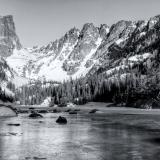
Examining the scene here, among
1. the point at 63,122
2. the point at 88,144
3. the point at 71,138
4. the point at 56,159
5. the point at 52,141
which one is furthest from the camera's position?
the point at 63,122

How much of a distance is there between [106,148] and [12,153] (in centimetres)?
1294

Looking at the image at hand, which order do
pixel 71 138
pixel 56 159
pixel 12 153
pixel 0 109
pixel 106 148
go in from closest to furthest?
pixel 56 159 → pixel 12 153 → pixel 106 148 → pixel 71 138 → pixel 0 109

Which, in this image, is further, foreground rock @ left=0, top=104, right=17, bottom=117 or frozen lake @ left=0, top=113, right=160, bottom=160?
foreground rock @ left=0, top=104, right=17, bottom=117

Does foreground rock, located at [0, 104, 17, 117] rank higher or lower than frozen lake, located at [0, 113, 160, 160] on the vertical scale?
higher

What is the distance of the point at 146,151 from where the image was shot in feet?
159

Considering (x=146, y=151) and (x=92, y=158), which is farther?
(x=146, y=151)

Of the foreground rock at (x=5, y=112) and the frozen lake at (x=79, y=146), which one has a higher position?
the foreground rock at (x=5, y=112)

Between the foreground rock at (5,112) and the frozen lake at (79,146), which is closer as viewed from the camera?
the frozen lake at (79,146)

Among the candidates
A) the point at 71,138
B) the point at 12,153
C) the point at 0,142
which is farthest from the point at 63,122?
the point at 12,153

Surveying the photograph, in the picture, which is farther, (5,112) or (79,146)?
(5,112)

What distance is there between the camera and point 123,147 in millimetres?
51938

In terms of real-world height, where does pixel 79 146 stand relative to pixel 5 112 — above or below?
below

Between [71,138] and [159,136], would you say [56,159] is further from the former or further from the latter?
[159,136]

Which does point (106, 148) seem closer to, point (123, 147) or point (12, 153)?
point (123, 147)
